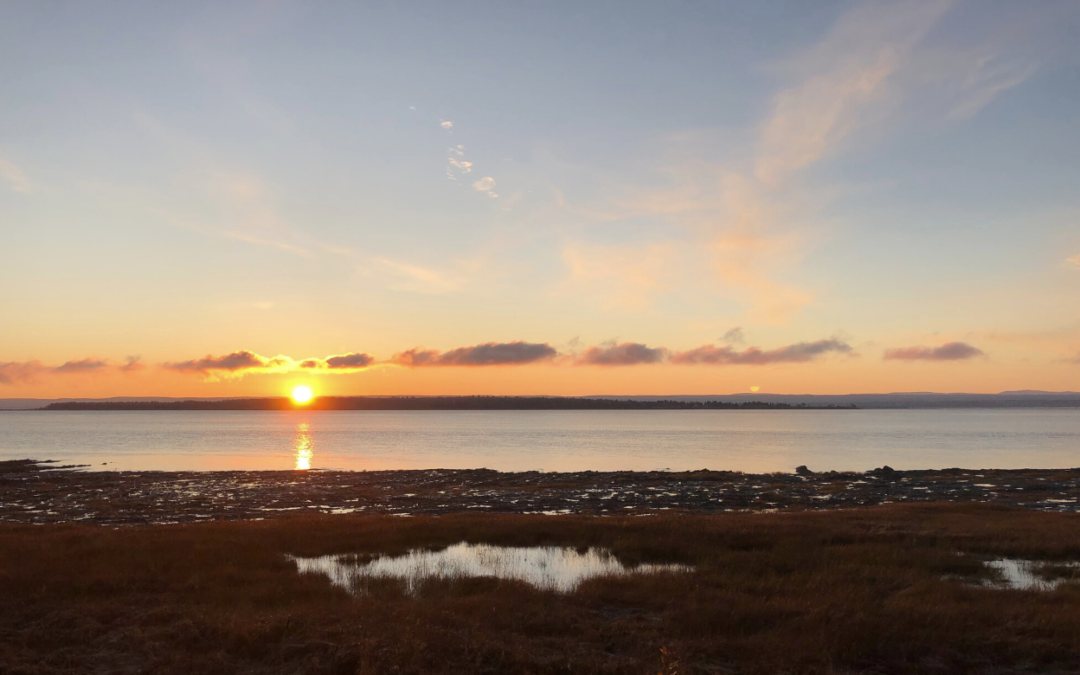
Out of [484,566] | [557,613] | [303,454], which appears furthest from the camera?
[303,454]

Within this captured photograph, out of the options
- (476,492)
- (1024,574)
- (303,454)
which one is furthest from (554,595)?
(303,454)

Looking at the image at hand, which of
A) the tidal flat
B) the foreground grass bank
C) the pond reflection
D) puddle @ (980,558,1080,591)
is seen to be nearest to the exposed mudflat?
the tidal flat

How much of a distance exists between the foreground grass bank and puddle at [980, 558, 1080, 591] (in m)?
0.57

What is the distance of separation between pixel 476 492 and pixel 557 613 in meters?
32.7

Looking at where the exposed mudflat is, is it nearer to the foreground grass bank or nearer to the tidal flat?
the tidal flat

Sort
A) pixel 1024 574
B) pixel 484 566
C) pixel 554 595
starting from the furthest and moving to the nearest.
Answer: pixel 484 566, pixel 1024 574, pixel 554 595

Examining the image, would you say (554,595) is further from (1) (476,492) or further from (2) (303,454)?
(2) (303,454)

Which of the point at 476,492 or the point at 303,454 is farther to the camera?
the point at 303,454

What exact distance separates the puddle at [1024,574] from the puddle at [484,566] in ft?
24.4

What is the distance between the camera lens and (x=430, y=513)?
34.8 metres

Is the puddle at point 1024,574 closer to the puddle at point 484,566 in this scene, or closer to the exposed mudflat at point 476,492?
the puddle at point 484,566

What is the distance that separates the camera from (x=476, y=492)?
45188 millimetres

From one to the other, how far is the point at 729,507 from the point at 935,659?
2553cm

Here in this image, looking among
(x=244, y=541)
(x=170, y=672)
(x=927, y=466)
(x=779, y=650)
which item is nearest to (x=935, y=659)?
(x=779, y=650)
